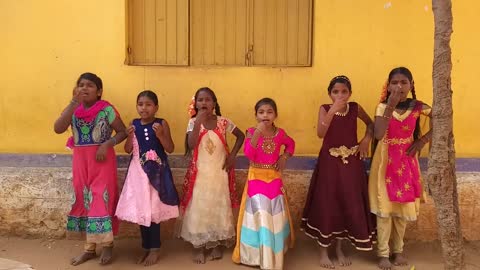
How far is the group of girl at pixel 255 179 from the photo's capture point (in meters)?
3.79

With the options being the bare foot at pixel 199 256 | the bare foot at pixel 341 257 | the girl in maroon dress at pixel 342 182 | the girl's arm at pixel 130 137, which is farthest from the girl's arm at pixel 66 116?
the bare foot at pixel 341 257

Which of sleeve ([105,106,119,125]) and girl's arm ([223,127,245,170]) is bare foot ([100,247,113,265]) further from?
girl's arm ([223,127,245,170])

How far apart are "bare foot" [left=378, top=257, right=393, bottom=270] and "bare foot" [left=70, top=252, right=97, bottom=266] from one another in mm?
2446

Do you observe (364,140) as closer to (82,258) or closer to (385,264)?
(385,264)

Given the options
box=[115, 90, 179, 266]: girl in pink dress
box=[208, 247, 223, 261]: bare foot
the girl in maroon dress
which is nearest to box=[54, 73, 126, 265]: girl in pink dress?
box=[115, 90, 179, 266]: girl in pink dress

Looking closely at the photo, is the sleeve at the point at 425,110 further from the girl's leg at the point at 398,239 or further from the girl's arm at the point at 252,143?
the girl's arm at the point at 252,143

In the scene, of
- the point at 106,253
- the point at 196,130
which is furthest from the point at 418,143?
the point at 106,253

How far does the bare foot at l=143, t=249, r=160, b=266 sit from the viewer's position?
3938mm

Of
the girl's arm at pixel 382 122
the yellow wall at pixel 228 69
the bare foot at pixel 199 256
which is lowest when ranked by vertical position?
the bare foot at pixel 199 256

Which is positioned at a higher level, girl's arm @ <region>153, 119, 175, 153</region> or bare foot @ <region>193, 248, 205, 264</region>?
girl's arm @ <region>153, 119, 175, 153</region>

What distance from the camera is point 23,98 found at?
458 cm

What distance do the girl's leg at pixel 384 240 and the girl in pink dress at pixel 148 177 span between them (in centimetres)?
171

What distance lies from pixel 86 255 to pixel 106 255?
A: 0.62 feet

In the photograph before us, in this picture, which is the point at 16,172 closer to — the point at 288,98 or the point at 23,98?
the point at 23,98
